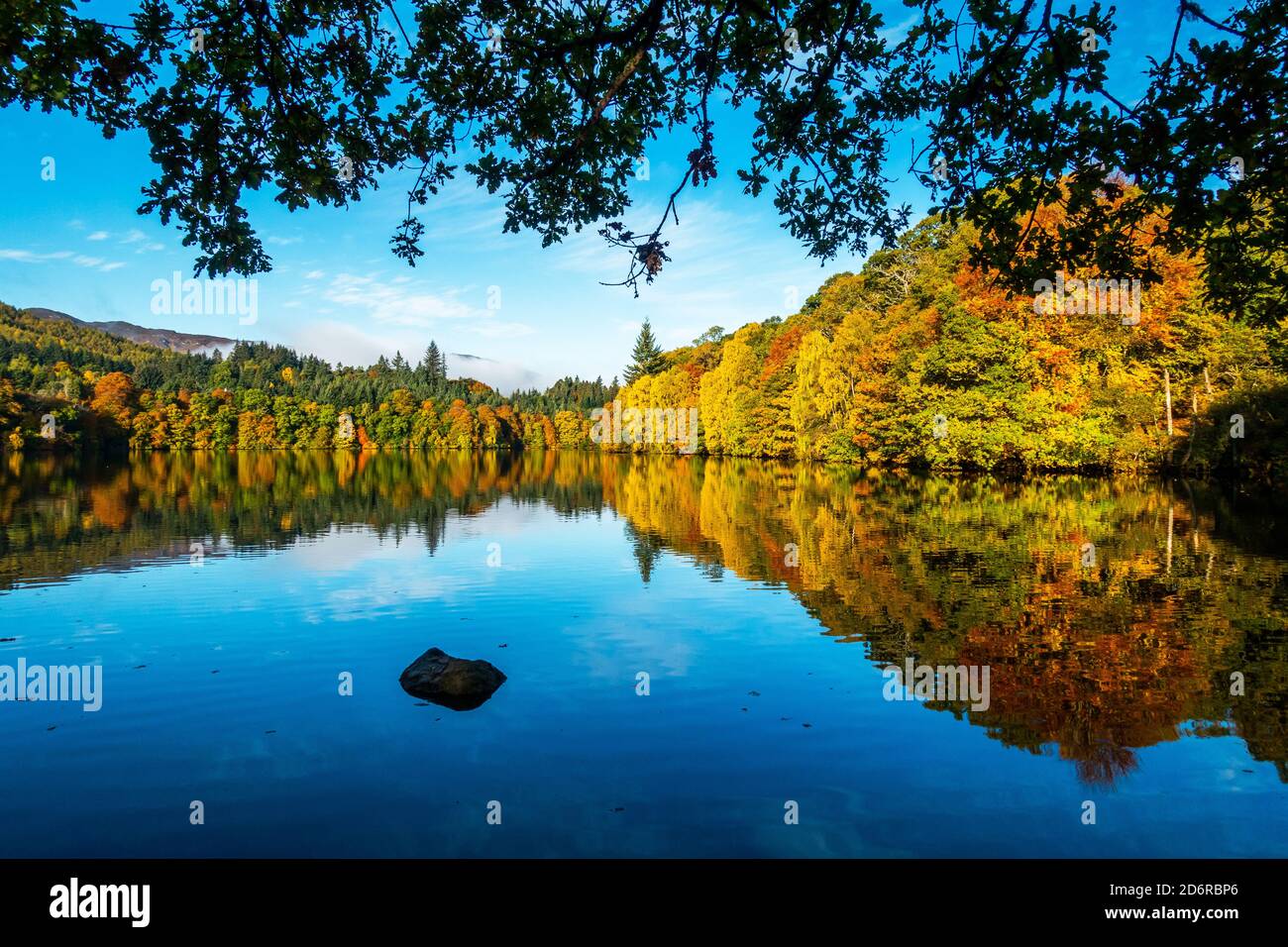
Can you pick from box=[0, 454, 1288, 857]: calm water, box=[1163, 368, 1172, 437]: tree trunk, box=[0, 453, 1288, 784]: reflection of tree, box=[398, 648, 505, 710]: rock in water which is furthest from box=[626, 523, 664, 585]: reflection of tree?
box=[1163, 368, 1172, 437]: tree trunk

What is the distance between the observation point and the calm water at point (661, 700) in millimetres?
6707

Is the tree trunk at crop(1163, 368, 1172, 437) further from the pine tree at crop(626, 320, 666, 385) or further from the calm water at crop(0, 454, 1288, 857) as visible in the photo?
the pine tree at crop(626, 320, 666, 385)

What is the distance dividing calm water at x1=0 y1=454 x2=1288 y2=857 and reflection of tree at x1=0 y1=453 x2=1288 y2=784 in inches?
4.3

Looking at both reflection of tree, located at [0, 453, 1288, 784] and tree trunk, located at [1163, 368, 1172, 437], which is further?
tree trunk, located at [1163, 368, 1172, 437]

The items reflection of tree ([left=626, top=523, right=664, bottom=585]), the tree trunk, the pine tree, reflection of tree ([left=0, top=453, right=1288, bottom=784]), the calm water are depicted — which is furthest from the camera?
the pine tree

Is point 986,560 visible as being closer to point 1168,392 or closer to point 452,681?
point 452,681

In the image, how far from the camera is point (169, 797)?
724 centimetres

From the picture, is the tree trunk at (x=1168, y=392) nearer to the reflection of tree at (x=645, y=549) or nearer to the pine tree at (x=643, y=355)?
the reflection of tree at (x=645, y=549)

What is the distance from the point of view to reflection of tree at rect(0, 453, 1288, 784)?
949cm

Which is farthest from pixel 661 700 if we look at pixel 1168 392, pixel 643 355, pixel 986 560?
pixel 643 355

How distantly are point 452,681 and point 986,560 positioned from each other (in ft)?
50.8

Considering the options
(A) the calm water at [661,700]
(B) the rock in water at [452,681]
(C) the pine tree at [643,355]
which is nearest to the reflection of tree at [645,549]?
(A) the calm water at [661,700]

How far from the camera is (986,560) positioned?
19.5m
